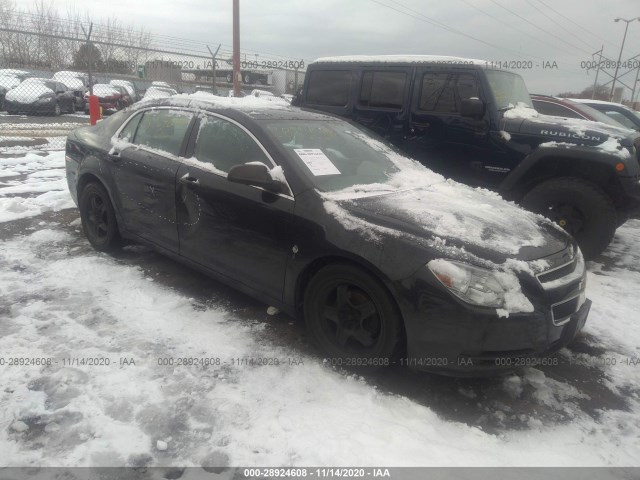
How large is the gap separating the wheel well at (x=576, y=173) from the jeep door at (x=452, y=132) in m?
0.32

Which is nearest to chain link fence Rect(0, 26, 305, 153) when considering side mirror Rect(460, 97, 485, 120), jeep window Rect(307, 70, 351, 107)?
jeep window Rect(307, 70, 351, 107)

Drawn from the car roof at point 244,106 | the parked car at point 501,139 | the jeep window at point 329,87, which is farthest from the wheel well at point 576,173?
the jeep window at point 329,87

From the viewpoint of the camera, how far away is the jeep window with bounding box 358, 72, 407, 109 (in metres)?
5.54

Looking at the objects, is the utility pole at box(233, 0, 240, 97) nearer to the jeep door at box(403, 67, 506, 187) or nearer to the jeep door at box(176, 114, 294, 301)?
the jeep door at box(403, 67, 506, 187)

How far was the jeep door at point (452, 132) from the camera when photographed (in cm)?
507

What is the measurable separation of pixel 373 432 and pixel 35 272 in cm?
325

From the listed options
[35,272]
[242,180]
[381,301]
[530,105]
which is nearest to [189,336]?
[242,180]

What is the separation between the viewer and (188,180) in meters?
3.56

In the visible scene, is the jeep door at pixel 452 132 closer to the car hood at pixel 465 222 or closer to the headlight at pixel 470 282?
the car hood at pixel 465 222

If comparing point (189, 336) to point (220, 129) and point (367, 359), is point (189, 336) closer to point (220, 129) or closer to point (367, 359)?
point (367, 359)

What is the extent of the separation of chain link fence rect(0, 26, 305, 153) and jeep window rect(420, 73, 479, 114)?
551cm

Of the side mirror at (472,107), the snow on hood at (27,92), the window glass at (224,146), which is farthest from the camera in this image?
the snow on hood at (27,92)

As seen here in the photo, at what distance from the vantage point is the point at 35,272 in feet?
13.1

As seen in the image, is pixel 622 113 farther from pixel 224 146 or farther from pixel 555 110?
pixel 224 146
